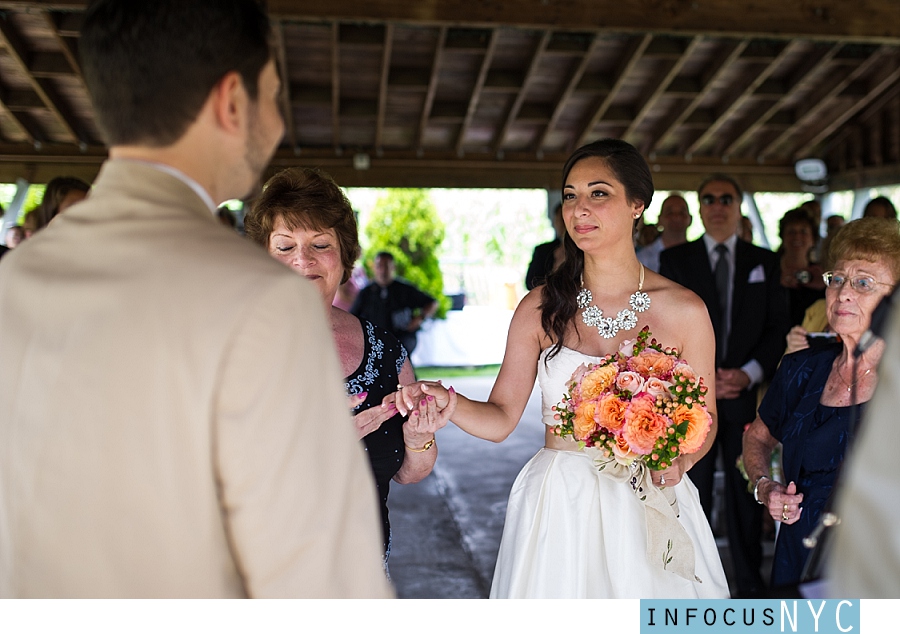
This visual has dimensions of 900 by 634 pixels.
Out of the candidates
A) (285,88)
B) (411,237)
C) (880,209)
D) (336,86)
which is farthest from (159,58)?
(411,237)

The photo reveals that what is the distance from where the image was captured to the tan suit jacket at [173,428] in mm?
1191

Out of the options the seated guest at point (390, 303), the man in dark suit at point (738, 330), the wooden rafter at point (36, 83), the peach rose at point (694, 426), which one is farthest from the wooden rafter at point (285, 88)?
the peach rose at point (694, 426)

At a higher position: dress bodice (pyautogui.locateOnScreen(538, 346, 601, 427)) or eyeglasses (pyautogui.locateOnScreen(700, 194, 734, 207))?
eyeglasses (pyautogui.locateOnScreen(700, 194, 734, 207))

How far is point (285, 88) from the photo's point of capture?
33.8 feet

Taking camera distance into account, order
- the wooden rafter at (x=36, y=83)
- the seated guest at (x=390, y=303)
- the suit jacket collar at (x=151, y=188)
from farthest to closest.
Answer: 1. the seated guest at (x=390, y=303)
2. the wooden rafter at (x=36, y=83)
3. the suit jacket collar at (x=151, y=188)

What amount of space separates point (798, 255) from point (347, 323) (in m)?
4.32

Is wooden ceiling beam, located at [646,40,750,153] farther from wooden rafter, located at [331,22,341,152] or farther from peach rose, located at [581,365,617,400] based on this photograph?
peach rose, located at [581,365,617,400]

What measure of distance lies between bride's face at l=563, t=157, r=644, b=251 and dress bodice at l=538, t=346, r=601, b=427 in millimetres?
384

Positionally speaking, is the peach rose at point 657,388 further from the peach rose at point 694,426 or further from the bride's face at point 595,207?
the bride's face at point 595,207

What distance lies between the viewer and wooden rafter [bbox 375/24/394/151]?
923 centimetres

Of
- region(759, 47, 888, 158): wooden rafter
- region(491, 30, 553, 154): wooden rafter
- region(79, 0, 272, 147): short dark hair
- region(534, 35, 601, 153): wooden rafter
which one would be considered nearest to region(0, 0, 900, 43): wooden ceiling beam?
region(491, 30, 553, 154): wooden rafter

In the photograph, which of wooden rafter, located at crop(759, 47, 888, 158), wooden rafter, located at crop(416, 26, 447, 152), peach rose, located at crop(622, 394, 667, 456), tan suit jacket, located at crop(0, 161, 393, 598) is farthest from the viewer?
wooden rafter, located at crop(759, 47, 888, 158)

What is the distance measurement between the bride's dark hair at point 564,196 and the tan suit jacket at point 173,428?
1807 mm

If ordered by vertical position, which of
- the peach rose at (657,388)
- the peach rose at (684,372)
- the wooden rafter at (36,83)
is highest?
the wooden rafter at (36,83)
